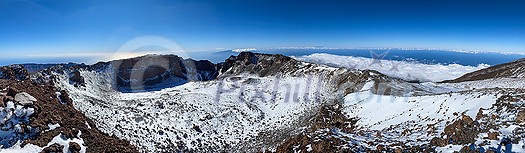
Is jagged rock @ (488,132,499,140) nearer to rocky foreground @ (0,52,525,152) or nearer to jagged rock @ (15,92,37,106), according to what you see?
rocky foreground @ (0,52,525,152)

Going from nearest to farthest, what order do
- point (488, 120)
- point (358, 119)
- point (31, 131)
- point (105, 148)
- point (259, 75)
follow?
point (488, 120), point (31, 131), point (105, 148), point (358, 119), point (259, 75)

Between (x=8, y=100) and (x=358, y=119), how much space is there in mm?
28279

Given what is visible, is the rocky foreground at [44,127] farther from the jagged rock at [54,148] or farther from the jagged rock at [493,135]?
the jagged rock at [493,135]

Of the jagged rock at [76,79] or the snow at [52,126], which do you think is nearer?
the snow at [52,126]

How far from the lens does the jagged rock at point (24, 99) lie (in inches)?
700

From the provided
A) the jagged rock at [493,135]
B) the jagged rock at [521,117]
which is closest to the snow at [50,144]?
the jagged rock at [493,135]

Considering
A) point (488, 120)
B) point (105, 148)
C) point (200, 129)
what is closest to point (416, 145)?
point (488, 120)

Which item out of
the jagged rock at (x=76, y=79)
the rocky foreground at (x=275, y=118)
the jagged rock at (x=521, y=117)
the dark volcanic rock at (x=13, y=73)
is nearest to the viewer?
the jagged rock at (x=521, y=117)

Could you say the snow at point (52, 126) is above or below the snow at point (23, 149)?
above

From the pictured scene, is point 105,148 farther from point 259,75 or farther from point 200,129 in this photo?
point 259,75

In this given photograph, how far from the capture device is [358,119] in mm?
27000

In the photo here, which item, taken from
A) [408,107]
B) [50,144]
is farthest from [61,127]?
[408,107]

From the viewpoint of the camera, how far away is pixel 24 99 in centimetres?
1831

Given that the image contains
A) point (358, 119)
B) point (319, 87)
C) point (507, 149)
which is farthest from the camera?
point (319, 87)
